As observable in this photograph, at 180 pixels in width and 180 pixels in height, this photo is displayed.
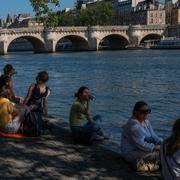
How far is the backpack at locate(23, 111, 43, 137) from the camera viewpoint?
343 inches

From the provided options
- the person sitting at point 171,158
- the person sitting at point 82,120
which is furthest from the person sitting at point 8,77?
the person sitting at point 171,158

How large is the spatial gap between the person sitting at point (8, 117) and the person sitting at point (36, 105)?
151mm

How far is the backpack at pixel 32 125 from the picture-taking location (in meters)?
8.70

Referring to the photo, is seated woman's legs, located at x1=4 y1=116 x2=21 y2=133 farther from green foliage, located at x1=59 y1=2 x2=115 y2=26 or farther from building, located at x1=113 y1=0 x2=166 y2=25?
building, located at x1=113 y1=0 x2=166 y2=25

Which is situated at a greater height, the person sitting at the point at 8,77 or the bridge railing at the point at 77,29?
the bridge railing at the point at 77,29

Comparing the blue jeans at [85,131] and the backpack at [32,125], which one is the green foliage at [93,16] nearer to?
the backpack at [32,125]

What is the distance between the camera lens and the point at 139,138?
7.04 m

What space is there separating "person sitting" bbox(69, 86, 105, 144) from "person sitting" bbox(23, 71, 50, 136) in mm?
541

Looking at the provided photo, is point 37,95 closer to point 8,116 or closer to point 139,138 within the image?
point 8,116

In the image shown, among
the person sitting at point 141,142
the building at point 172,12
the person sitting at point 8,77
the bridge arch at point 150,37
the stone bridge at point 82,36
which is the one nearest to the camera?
the person sitting at point 141,142

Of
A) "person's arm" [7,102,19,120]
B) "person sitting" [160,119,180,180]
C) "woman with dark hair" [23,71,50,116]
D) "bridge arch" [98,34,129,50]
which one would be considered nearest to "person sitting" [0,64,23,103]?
"woman with dark hair" [23,71,50,116]

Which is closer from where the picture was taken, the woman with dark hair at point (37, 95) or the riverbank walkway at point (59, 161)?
the riverbank walkway at point (59, 161)

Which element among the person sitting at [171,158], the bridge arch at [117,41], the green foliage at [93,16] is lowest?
the bridge arch at [117,41]

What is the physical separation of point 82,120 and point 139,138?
201 cm
